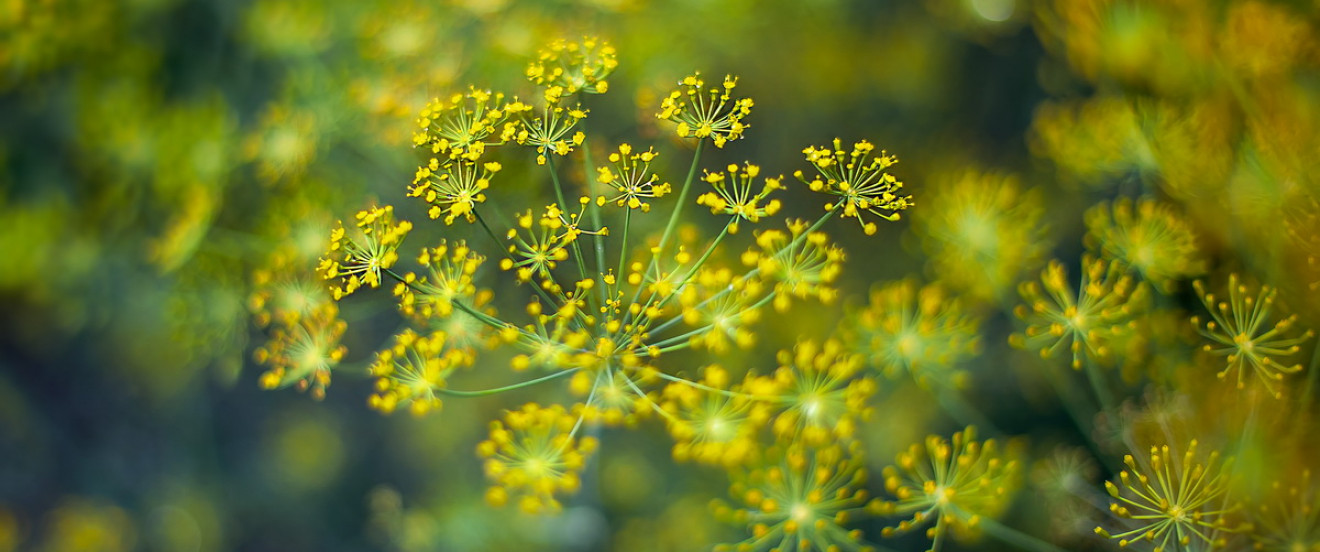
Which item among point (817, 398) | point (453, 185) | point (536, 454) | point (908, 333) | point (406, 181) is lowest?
point (536, 454)

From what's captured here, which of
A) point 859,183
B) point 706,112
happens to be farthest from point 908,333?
point 706,112

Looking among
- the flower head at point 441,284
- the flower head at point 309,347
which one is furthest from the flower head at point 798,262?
the flower head at point 309,347

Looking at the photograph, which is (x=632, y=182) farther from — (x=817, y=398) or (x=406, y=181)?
(x=406, y=181)

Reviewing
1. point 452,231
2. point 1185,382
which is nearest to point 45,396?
point 452,231

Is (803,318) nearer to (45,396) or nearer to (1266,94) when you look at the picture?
(1266,94)

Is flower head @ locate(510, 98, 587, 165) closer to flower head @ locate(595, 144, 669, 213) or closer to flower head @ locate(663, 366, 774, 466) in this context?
flower head @ locate(595, 144, 669, 213)

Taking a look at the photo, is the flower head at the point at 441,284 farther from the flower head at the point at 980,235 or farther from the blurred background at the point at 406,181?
the flower head at the point at 980,235
